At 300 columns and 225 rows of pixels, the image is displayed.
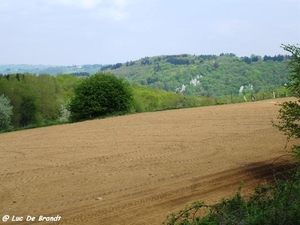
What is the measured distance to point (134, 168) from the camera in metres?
17.5

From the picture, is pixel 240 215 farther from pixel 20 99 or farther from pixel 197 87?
pixel 197 87

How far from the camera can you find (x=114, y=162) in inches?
745

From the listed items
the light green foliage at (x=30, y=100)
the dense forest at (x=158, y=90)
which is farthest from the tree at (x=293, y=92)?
the light green foliage at (x=30, y=100)

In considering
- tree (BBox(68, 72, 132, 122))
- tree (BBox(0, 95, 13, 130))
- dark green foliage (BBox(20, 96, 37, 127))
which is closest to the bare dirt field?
tree (BBox(68, 72, 132, 122))

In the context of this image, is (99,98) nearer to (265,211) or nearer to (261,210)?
(261,210)

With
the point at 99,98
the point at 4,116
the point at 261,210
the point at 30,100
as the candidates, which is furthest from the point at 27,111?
the point at 261,210

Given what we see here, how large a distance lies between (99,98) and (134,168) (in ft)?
79.1

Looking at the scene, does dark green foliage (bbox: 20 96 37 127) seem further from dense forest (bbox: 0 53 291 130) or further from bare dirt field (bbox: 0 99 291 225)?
bare dirt field (bbox: 0 99 291 225)

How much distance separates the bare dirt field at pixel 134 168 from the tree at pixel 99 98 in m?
10.0

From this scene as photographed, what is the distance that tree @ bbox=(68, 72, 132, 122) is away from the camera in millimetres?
40906

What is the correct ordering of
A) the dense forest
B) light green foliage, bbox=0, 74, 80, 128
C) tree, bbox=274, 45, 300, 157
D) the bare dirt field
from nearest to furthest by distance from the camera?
the bare dirt field → tree, bbox=274, 45, 300, 157 → the dense forest → light green foliage, bbox=0, 74, 80, 128

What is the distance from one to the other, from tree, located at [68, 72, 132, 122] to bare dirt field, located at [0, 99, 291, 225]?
33.0 ft

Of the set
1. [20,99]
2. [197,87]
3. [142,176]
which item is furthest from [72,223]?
[197,87]

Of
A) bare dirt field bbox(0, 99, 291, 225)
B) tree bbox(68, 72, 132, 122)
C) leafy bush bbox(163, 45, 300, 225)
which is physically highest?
tree bbox(68, 72, 132, 122)
